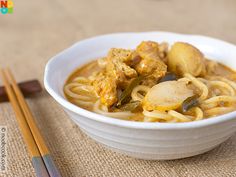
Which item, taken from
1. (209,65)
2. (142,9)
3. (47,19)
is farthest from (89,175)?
(142,9)

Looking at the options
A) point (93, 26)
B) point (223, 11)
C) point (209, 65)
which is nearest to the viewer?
point (209, 65)

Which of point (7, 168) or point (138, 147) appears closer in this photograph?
point (138, 147)

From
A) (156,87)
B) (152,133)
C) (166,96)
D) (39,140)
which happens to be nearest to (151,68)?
(156,87)

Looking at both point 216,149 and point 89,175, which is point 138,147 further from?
point 216,149

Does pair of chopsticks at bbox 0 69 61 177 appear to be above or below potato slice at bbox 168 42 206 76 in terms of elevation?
below

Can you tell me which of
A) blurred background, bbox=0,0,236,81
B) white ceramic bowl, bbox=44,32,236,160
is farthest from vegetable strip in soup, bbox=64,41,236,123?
blurred background, bbox=0,0,236,81

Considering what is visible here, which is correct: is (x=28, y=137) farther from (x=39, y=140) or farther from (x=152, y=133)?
(x=152, y=133)

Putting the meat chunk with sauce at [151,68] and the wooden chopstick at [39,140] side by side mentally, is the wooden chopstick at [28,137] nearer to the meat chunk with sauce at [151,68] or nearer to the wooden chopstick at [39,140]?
the wooden chopstick at [39,140]

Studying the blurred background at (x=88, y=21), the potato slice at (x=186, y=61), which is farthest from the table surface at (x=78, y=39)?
the potato slice at (x=186, y=61)

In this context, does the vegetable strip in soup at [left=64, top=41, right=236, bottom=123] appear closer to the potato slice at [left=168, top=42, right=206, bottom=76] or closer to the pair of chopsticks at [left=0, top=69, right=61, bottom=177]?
the potato slice at [left=168, top=42, right=206, bottom=76]
